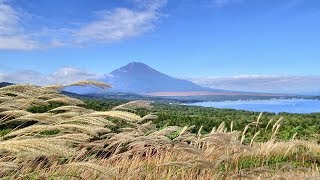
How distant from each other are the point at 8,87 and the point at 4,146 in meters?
2.30

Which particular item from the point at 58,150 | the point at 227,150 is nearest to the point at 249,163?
the point at 227,150

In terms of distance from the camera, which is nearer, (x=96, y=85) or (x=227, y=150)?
(x=96, y=85)

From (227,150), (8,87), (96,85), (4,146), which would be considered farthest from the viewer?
(227,150)

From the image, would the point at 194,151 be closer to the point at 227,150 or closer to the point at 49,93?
the point at 49,93

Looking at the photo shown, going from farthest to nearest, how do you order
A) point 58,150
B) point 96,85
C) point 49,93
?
point 49,93
point 96,85
point 58,150

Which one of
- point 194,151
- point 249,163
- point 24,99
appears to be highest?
point 24,99

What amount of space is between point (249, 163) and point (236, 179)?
3.34m

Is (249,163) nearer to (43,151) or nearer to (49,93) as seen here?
(49,93)

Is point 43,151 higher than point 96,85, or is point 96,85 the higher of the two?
point 96,85

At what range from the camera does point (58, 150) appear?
318 centimetres

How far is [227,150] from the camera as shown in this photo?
8133 mm

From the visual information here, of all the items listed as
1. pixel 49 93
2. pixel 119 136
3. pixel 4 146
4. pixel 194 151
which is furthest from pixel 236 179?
pixel 4 146

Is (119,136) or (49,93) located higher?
(49,93)

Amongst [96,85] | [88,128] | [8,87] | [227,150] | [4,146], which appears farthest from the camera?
[227,150]
